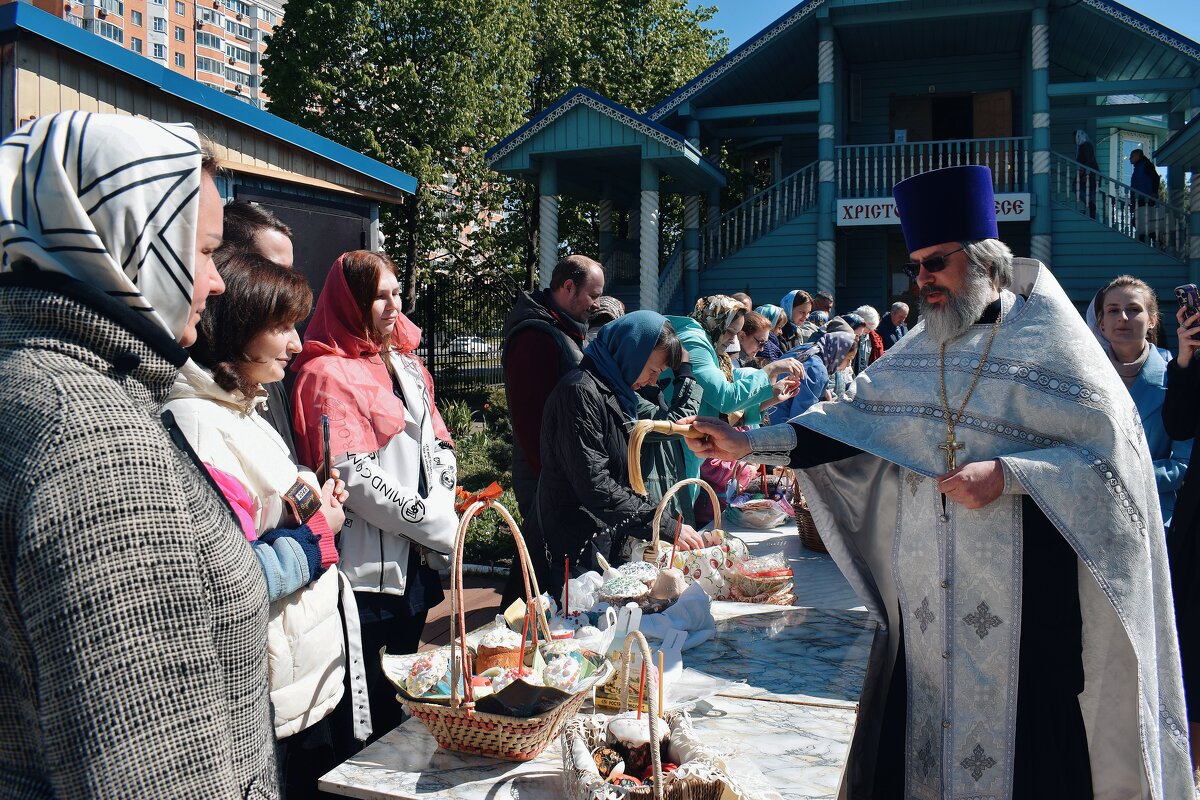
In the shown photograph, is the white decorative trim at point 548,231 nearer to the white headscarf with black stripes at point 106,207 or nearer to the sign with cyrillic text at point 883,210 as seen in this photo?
the sign with cyrillic text at point 883,210

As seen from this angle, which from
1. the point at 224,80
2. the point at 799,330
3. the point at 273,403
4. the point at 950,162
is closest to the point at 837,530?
the point at 273,403

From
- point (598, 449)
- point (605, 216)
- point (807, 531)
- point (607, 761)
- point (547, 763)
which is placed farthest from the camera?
point (605, 216)

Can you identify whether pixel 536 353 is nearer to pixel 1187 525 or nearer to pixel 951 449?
pixel 951 449

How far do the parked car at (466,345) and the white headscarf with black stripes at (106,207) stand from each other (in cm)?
1558

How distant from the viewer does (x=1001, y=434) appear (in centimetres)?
276

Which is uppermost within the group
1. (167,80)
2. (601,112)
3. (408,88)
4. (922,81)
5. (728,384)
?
(408,88)

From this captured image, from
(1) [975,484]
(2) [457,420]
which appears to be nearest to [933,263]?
(1) [975,484]

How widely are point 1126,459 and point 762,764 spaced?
1487 millimetres

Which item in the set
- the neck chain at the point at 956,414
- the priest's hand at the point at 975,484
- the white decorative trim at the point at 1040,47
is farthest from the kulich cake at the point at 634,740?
the white decorative trim at the point at 1040,47

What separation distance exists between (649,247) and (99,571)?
13.6 m

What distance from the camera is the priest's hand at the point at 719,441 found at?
9.67 feet

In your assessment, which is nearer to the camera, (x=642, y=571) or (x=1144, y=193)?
(x=642, y=571)

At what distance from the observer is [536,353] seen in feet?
13.8

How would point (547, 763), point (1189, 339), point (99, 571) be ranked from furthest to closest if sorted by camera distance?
point (1189, 339)
point (547, 763)
point (99, 571)
